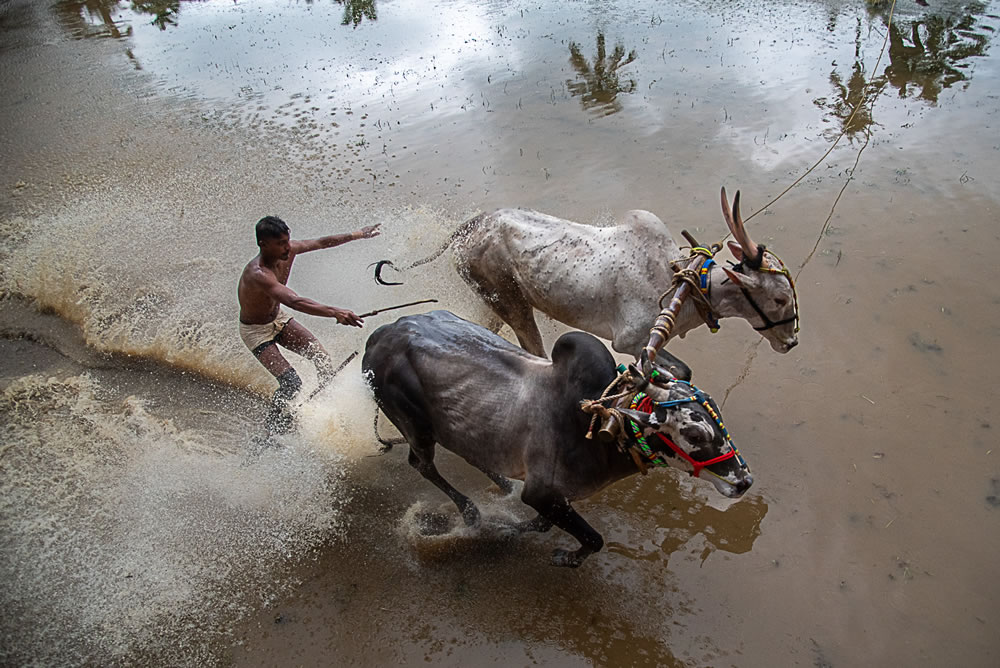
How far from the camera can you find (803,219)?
5820mm

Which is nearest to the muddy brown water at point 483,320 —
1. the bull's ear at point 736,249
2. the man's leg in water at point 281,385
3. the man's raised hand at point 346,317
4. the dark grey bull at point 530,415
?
the man's leg in water at point 281,385

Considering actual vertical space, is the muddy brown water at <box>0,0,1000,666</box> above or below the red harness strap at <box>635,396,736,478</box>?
below

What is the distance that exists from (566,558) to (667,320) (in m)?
1.34

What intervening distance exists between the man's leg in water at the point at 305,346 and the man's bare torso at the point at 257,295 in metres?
0.18

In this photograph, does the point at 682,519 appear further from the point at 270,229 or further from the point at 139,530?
the point at 139,530

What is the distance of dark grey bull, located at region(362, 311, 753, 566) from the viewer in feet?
8.50

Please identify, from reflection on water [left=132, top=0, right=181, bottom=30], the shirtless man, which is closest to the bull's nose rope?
the shirtless man

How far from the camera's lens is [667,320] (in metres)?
2.91

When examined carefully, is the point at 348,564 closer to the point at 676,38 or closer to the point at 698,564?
the point at 698,564

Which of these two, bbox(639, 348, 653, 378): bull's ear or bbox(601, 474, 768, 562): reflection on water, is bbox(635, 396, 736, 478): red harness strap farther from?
bbox(601, 474, 768, 562): reflection on water

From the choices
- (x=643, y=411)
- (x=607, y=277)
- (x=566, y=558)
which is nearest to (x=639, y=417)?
(x=643, y=411)

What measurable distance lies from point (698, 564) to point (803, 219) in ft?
12.4

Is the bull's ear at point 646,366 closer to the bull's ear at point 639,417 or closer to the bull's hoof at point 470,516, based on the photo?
the bull's ear at point 639,417

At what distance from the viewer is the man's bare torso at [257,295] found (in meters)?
3.79
